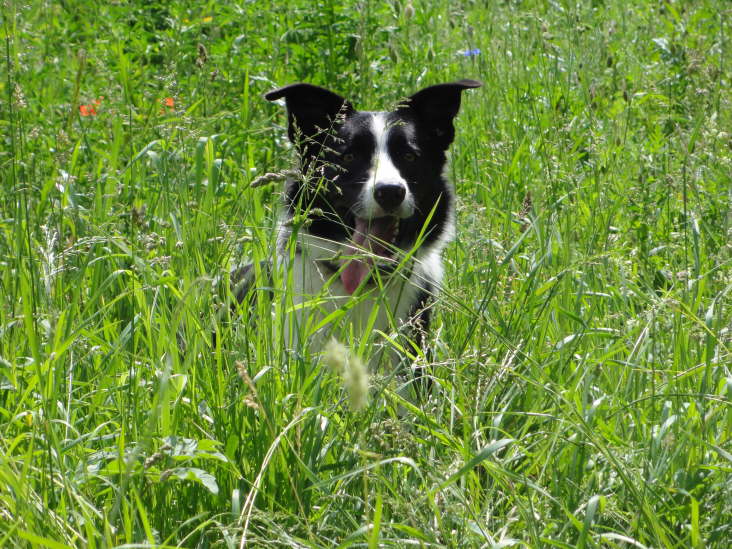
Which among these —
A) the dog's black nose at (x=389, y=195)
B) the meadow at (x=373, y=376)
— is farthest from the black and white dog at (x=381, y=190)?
the meadow at (x=373, y=376)

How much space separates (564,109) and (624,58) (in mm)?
881

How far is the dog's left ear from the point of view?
3.73 m

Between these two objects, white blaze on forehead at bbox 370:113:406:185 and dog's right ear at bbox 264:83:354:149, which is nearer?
white blaze on forehead at bbox 370:113:406:185

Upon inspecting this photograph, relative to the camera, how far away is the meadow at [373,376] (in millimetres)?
1754

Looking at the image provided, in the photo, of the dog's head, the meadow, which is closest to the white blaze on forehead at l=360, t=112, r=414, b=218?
the dog's head

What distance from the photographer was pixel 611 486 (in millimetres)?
1933

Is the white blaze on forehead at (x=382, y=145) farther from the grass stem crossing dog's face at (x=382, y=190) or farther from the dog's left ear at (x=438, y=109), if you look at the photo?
the dog's left ear at (x=438, y=109)

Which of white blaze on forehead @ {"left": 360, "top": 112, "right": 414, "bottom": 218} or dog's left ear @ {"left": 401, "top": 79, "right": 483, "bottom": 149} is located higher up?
dog's left ear @ {"left": 401, "top": 79, "right": 483, "bottom": 149}

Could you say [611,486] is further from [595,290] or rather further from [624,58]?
[624,58]

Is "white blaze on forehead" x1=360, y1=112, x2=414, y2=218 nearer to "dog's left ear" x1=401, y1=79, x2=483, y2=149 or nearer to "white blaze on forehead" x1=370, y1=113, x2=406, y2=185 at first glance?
Answer: "white blaze on forehead" x1=370, y1=113, x2=406, y2=185

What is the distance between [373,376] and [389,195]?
1.61m

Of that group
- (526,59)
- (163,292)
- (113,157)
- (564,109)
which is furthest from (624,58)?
(163,292)

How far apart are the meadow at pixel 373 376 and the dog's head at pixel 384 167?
9.1 inches

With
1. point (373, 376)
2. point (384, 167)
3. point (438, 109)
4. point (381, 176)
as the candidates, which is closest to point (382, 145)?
point (384, 167)
